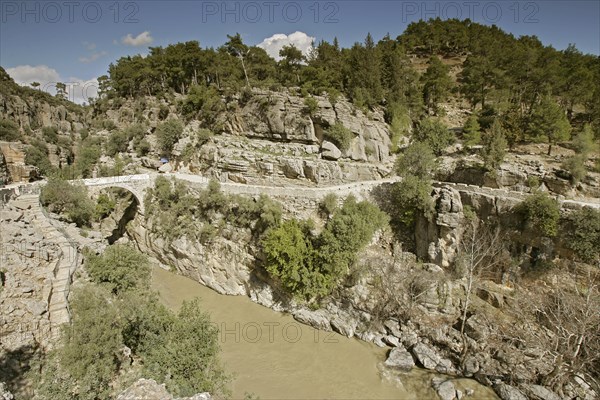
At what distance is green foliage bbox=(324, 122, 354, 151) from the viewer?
29.6 metres

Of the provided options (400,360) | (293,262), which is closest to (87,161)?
(293,262)

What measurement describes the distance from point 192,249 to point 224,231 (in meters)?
3.04

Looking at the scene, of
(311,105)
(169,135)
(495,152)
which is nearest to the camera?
(495,152)

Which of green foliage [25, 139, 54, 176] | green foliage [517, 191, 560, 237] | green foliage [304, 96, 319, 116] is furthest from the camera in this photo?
green foliage [25, 139, 54, 176]

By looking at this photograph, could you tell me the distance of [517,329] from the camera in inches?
734

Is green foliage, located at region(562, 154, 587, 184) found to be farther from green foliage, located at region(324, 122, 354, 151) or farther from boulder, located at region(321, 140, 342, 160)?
boulder, located at region(321, 140, 342, 160)

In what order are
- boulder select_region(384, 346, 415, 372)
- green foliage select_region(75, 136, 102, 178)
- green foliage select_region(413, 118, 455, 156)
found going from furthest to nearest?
green foliage select_region(75, 136, 102, 178), green foliage select_region(413, 118, 455, 156), boulder select_region(384, 346, 415, 372)

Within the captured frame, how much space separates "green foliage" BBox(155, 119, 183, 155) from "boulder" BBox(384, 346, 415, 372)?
28.3 meters

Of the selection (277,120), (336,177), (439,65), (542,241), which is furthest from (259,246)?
(439,65)

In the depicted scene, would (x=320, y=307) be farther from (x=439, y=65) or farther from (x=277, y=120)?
(x=439, y=65)

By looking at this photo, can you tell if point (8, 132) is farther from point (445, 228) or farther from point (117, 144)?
point (445, 228)

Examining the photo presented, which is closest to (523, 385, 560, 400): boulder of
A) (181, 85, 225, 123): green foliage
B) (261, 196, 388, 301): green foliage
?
(261, 196, 388, 301): green foliage

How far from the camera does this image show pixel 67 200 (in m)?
23.6

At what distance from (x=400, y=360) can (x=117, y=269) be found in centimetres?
1625
